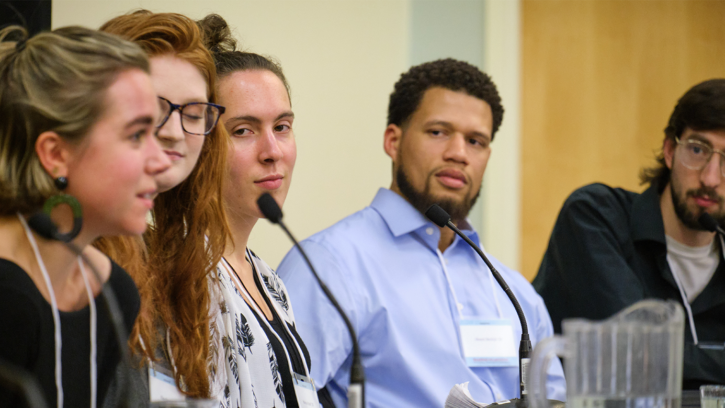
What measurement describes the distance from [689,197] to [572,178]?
110cm

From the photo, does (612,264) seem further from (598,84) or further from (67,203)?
(67,203)

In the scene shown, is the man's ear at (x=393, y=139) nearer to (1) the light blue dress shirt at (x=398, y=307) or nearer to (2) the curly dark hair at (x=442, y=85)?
(2) the curly dark hair at (x=442, y=85)

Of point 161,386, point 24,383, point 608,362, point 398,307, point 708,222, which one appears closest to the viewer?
point 24,383

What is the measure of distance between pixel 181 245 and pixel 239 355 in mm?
239

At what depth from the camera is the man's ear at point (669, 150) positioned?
7.78 ft

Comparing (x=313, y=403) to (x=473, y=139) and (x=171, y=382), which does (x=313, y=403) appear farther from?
(x=473, y=139)

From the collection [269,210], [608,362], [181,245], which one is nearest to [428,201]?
[181,245]

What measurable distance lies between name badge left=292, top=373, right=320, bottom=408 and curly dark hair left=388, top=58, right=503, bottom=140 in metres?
1.11

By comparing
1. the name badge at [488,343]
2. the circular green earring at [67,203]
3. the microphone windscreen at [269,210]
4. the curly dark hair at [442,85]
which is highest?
the curly dark hair at [442,85]

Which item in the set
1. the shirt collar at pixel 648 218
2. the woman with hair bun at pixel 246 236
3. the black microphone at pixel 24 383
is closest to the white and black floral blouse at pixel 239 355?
the woman with hair bun at pixel 246 236

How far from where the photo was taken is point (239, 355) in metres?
1.29

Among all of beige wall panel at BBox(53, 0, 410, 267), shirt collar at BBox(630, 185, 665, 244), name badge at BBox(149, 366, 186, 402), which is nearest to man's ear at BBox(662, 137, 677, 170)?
shirt collar at BBox(630, 185, 665, 244)

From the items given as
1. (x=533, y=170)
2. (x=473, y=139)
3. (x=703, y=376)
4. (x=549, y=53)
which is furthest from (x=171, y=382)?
(x=549, y=53)

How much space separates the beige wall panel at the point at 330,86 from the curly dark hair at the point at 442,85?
42cm
